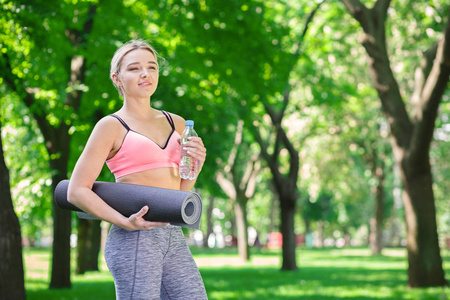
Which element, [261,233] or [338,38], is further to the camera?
[261,233]

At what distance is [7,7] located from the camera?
9.10 m

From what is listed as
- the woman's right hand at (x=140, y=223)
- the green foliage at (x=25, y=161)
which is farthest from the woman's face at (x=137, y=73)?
the green foliage at (x=25, y=161)

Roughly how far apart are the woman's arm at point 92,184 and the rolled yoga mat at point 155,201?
0.04 metres

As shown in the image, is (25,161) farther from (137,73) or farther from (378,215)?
(378,215)

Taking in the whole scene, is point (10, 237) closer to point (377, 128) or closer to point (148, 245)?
point (148, 245)

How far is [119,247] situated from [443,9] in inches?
503

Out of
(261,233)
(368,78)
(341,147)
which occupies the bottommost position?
(261,233)

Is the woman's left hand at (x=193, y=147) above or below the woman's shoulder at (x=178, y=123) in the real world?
below

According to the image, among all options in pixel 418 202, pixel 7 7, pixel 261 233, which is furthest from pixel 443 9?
pixel 261 233

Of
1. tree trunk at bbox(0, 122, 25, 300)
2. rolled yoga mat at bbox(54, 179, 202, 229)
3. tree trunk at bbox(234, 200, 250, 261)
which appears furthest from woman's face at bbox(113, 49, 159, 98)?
tree trunk at bbox(234, 200, 250, 261)

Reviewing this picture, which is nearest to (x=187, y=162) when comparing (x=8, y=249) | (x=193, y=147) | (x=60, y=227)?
(x=193, y=147)

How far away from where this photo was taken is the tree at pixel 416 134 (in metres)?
12.6

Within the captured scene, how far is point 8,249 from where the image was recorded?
8008 mm

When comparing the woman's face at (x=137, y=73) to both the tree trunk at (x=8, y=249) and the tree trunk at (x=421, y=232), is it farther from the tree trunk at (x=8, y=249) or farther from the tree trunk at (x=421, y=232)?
the tree trunk at (x=421, y=232)
